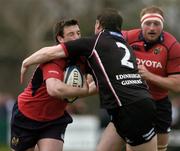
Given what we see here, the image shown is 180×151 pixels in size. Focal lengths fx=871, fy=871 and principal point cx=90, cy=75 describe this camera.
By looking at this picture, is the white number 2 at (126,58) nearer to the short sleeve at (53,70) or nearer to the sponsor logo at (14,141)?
the short sleeve at (53,70)

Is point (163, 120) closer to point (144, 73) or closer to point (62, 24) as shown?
point (144, 73)

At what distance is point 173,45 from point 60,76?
164 centimetres

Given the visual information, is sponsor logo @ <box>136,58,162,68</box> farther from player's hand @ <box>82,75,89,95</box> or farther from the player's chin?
player's hand @ <box>82,75,89,95</box>

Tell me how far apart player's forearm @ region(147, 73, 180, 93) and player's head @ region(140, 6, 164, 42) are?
500 millimetres

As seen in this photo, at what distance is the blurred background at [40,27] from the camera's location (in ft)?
79.3

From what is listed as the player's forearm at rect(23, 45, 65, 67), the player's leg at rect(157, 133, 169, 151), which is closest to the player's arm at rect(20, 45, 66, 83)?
the player's forearm at rect(23, 45, 65, 67)

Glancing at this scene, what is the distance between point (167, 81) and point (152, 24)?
704mm

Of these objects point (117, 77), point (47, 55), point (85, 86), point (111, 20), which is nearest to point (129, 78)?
point (117, 77)

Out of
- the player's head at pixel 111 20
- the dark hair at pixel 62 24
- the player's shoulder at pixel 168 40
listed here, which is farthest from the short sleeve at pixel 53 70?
the player's shoulder at pixel 168 40

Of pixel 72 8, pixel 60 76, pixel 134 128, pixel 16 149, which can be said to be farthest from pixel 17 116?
pixel 72 8

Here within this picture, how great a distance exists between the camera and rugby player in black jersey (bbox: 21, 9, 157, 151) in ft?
30.5

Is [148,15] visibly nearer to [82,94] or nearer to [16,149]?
[82,94]

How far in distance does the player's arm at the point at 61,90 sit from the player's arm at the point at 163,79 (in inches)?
35.2

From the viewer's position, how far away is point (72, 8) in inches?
1309
